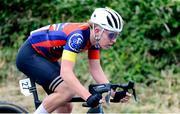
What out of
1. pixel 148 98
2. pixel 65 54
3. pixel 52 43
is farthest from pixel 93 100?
pixel 148 98

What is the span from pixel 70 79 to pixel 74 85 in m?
0.06

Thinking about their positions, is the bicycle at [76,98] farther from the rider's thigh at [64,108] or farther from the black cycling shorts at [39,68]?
the rider's thigh at [64,108]

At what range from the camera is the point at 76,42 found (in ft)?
16.0

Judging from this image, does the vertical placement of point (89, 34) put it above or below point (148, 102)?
above

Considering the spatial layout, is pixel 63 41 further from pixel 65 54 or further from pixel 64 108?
pixel 64 108

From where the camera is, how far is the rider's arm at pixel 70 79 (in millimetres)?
4621

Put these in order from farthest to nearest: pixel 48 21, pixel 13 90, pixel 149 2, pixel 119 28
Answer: pixel 48 21 < pixel 149 2 < pixel 13 90 < pixel 119 28

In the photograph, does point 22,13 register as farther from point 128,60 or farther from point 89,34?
point 89,34

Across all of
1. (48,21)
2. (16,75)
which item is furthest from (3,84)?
(48,21)

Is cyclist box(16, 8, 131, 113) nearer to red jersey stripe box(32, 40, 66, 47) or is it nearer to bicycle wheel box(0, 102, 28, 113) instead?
red jersey stripe box(32, 40, 66, 47)

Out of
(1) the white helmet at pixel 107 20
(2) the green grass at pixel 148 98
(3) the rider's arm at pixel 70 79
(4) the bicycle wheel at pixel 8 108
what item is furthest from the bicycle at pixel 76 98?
(2) the green grass at pixel 148 98

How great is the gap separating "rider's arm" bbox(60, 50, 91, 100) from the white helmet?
397 mm

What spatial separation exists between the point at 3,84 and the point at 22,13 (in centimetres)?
194

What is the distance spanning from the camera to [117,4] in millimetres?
9812
